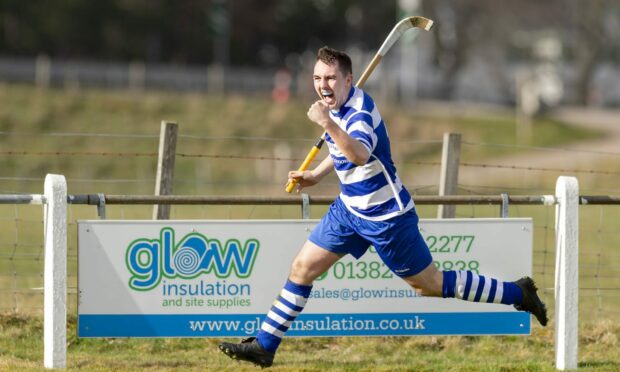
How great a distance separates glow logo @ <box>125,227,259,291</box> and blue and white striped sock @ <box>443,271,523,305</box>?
143cm

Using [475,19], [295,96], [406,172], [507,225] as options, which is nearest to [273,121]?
[295,96]

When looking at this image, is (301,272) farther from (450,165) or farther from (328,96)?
(450,165)

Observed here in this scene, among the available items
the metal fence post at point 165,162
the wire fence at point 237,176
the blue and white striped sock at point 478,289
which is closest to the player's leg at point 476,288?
the blue and white striped sock at point 478,289

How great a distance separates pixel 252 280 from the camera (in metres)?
8.11

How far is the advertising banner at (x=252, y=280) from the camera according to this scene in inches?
312

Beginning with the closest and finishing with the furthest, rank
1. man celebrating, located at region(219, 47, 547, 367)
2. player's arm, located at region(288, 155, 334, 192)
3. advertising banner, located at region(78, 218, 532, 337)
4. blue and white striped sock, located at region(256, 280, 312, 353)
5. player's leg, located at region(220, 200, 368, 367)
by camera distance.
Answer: man celebrating, located at region(219, 47, 547, 367)
player's leg, located at region(220, 200, 368, 367)
blue and white striped sock, located at region(256, 280, 312, 353)
player's arm, located at region(288, 155, 334, 192)
advertising banner, located at region(78, 218, 532, 337)

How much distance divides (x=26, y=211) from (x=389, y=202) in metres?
14.2

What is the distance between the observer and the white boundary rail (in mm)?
7484

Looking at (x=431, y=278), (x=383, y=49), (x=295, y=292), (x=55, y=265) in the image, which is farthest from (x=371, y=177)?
(x=55, y=265)

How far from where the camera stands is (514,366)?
8133 mm

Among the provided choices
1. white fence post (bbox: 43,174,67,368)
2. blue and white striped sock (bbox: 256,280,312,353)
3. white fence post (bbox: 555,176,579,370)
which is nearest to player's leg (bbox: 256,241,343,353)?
blue and white striped sock (bbox: 256,280,312,353)

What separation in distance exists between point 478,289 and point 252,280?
5.22 feet

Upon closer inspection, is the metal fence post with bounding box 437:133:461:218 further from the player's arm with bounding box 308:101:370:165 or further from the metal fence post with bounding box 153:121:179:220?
the player's arm with bounding box 308:101:370:165

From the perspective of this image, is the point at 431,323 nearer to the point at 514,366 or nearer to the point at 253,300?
the point at 514,366
